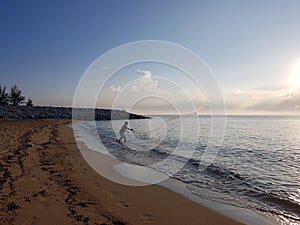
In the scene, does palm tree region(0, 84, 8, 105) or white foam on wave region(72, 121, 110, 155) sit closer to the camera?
white foam on wave region(72, 121, 110, 155)

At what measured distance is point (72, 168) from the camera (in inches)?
411

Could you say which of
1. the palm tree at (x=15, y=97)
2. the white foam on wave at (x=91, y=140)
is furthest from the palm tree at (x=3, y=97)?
the white foam on wave at (x=91, y=140)

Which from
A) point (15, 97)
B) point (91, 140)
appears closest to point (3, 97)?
point (15, 97)

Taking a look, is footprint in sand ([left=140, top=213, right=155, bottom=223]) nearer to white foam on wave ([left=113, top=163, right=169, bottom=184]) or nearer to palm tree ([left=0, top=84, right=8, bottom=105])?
white foam on wave ([left=113, top=163, right=169, bottom=184])

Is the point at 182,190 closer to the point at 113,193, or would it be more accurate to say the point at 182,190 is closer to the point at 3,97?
the point at 113,193

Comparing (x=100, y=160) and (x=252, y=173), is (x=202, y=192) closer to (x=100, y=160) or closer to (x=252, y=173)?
(x=252, y=173)

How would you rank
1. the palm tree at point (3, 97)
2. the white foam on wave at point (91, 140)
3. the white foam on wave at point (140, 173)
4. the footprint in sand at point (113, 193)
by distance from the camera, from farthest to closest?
the palm tree at point (3, 97)
the white foam on wave at point (91, 140)
the white foam on wave at point (140, 173)
the footprint in sand at point (113, 193)

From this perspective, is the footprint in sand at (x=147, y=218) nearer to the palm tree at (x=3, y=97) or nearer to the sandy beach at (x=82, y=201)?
the sandy beach at (x=82, y=201)

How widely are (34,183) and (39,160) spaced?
3.80 metres

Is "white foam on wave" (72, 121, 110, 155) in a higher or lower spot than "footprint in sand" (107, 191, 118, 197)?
higher

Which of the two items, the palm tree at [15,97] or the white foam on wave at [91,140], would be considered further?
the palm tree at [15,97]

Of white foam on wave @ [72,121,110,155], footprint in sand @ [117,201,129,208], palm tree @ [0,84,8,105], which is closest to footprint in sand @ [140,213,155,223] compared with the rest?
footprint in sand @ [117,201,129,208]

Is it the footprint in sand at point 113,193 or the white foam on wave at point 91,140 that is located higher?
the white foam on wave at point 91,140

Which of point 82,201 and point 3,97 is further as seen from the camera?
point 3,97
